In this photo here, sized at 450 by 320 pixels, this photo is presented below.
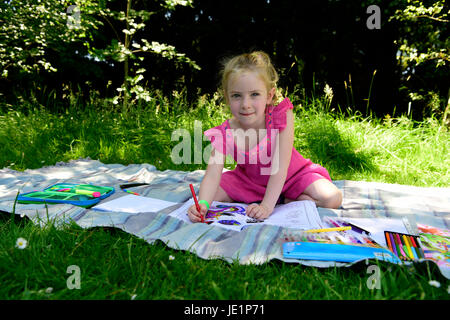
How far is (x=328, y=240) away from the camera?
1.38m

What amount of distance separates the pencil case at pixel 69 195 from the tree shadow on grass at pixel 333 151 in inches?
81.4

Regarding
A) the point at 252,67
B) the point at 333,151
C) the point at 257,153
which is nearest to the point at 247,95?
the point at 252,67

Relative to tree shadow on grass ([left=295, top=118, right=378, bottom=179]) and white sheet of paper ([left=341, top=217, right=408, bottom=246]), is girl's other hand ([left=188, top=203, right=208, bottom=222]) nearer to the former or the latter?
white sheet of paper ([left=341, top=217, right=408, bottom=246])

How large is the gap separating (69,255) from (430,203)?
206cm

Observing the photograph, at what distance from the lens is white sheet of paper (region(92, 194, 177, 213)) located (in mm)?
1787

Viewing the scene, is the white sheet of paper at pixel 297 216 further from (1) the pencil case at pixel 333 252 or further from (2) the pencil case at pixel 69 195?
(2) the pencil case at pixel 69 195

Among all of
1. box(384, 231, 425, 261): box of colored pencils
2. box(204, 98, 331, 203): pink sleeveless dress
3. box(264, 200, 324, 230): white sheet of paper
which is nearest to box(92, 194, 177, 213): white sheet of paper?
box(204, 98, 331, 203): pink sleeveless dress

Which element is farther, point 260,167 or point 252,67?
point 260,167

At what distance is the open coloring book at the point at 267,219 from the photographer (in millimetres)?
1619

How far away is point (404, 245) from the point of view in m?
1.35

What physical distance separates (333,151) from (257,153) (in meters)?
1.57

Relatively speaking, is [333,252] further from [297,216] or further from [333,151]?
[333,151]

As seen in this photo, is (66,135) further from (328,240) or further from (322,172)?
(328,240)

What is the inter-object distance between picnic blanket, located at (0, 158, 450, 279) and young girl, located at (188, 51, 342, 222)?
0.69 ft
